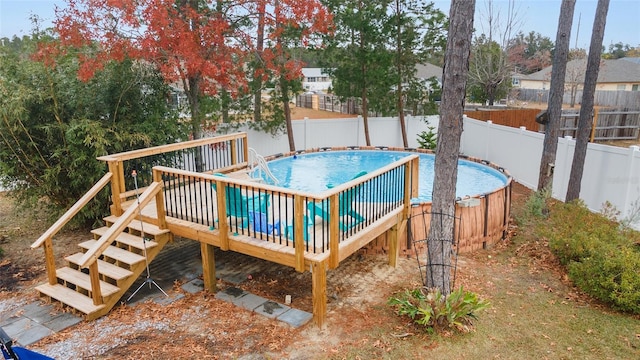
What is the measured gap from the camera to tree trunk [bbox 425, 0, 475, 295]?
4617 millimetres

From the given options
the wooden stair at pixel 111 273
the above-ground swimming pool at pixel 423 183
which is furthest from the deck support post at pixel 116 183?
the above-ground swimming pool at pixel 423 183

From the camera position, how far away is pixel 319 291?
200 inches

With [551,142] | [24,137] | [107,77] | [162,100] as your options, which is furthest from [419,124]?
[24,137]

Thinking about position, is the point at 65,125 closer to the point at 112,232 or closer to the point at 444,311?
the point at 112,232

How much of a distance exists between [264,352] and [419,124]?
1405cm

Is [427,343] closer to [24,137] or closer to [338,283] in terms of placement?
[338,283]

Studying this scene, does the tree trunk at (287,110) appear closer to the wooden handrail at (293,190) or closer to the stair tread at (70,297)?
the wooden handrail at (293,190)

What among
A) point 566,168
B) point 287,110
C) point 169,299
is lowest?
point 169,299

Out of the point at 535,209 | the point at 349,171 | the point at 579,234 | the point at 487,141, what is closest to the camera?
the point at 579,234

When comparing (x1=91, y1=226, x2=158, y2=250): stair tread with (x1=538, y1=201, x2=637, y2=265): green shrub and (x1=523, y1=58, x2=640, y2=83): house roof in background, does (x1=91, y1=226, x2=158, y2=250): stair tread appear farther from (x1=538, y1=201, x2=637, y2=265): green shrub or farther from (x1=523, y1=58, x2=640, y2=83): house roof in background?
(x1=523, y1=58, x2=640, y2=83): house roof in background

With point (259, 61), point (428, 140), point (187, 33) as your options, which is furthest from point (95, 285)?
point (428, 140)

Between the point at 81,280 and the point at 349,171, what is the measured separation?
915 centimetres

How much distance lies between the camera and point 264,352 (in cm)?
464

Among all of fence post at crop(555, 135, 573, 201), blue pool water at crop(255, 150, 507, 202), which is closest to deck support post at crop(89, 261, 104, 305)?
blue pool water at crop(255, 150, 507, 202)
